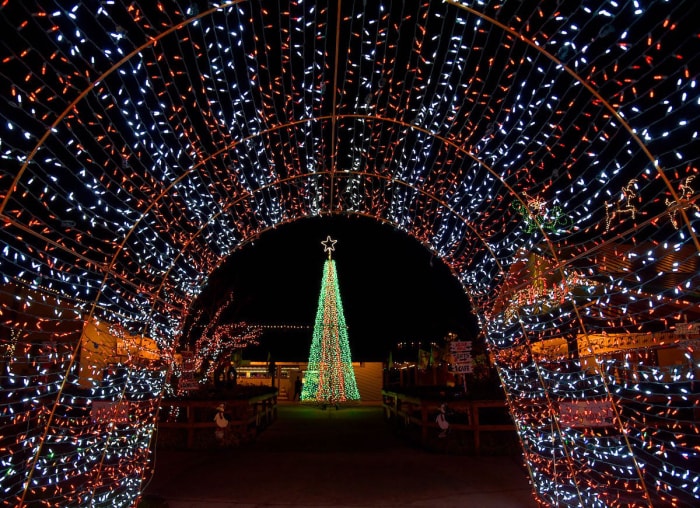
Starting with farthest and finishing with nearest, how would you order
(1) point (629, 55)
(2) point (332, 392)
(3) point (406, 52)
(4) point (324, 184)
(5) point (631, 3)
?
(2) point (332, 392) → (4) point (324, 184) → (3) point (406, 52) → (1) point (629, 55) → (5) point (631, 3)

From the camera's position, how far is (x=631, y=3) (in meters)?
2.92

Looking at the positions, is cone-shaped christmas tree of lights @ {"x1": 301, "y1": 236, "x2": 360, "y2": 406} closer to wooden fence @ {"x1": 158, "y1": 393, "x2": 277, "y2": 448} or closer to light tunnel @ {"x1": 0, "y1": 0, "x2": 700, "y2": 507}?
wooden fence @ {"x1": 158, "y1": 393, "x2": 277, "y2": 448}

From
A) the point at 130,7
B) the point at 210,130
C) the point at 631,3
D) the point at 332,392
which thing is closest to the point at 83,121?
the point at 130,7

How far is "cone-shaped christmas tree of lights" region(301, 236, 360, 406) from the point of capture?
18922mm

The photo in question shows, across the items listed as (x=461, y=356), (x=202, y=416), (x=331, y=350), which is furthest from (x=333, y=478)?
(x=331, y=350)

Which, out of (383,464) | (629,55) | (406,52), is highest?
(406,52)

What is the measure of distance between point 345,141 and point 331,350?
13.9 meters

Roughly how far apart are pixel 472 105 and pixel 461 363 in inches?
281

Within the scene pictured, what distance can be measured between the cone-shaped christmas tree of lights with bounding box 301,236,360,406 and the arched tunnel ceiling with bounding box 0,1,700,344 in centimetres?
1262

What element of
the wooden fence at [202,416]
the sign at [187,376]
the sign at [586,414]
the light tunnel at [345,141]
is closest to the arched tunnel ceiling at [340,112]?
the light tunnel at [345,141]

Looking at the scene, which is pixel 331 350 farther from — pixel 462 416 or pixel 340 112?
pixel 340 112

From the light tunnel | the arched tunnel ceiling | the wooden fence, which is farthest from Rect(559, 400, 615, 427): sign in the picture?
the wooden fence

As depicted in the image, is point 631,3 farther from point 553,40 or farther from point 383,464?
point 383,464

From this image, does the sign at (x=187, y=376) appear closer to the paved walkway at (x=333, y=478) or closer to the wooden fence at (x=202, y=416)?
the wooden fence at (x=202, y=416)
